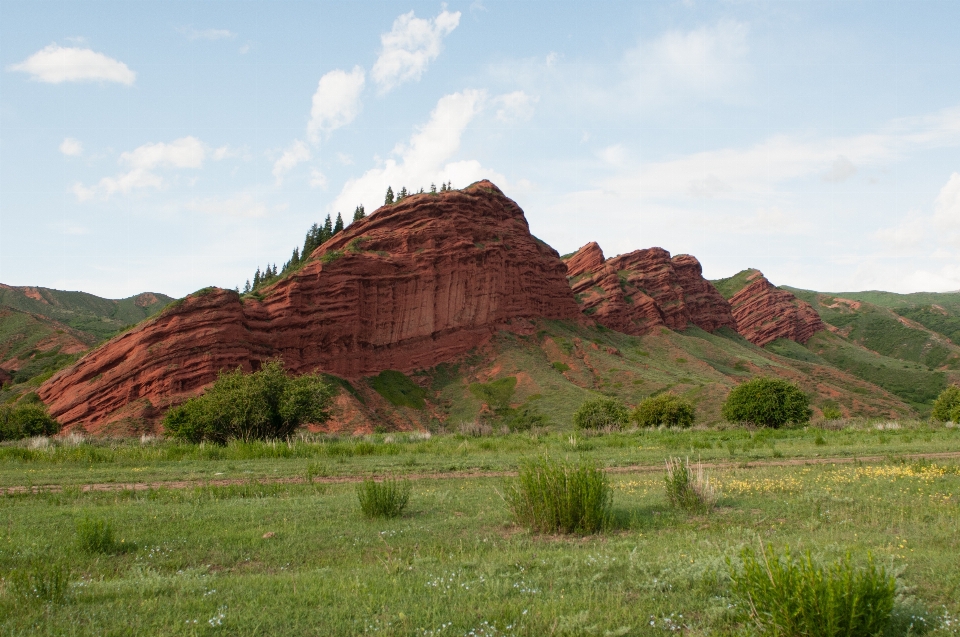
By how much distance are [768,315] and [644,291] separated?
50.0m

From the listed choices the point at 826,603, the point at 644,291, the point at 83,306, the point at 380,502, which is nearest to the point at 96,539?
the point at 380,502

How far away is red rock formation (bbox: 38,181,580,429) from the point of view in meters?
53.7

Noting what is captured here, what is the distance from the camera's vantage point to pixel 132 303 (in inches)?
7279

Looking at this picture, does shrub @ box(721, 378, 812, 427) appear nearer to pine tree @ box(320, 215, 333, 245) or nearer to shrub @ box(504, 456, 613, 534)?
shrub @ box(504, 456, 613, 534)

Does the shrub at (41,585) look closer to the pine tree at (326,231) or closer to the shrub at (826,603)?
the shrub at (826,603)

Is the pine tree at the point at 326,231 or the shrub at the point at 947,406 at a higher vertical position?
the pine tree at the point at 326,231

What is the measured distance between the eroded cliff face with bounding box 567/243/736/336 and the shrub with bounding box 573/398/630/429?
53.1 m

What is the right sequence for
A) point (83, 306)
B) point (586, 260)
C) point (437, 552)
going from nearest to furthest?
1. point (437, 552)
2. point (586, 260)
3. point (83, 306)

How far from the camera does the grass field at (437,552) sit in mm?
6074

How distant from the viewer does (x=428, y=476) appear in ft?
60.3

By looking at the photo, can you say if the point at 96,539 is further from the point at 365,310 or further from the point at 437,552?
the point at 365,310

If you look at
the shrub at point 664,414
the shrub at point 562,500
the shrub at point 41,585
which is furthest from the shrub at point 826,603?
the shrub at point 664,414

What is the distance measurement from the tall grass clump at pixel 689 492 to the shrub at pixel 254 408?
26539 mm

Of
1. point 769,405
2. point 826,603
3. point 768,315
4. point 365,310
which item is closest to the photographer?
point 826,603
